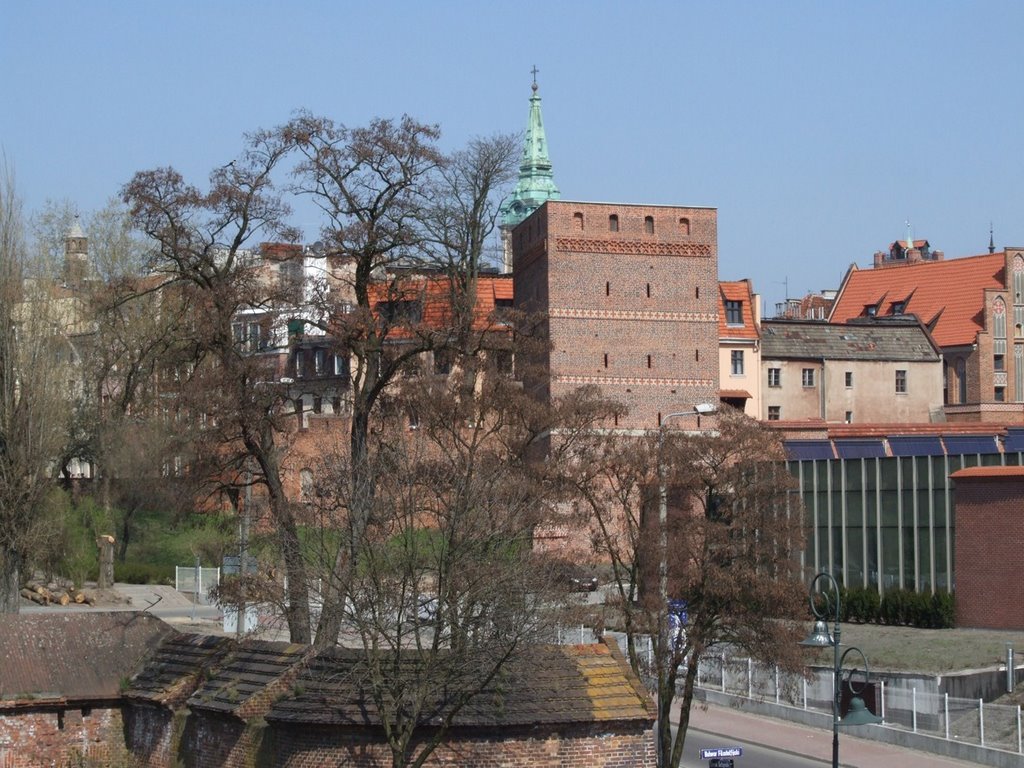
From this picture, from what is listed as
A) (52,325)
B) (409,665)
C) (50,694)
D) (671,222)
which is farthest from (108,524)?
(409,665)

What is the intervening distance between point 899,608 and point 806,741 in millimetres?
14678

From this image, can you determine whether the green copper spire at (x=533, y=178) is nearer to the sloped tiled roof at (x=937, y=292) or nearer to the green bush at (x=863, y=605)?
the sloped tiled roof at (x=937, y=292)

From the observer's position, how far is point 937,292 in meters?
92.4

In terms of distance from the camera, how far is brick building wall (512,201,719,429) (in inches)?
2726

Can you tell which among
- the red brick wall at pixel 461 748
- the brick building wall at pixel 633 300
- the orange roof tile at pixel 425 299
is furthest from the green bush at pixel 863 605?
the red brick wall at pixel 461 748

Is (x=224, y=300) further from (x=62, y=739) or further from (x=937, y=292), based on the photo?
(x=937, y=292)

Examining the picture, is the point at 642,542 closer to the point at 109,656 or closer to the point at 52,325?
the point at 109,656

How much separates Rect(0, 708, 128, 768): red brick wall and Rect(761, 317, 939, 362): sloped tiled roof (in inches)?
2273

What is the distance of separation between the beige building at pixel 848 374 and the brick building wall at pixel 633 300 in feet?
31.7

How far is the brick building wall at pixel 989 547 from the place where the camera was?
148 ft

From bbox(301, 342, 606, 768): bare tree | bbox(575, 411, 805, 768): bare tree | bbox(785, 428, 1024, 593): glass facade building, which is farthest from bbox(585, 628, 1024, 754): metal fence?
bbox(785, 428, 1024, 593): glass facade building

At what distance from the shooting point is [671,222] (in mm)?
71062

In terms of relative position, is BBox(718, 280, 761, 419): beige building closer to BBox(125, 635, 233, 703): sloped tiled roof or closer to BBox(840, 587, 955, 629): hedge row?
BBox(840, 587, 955, 629): hedge row

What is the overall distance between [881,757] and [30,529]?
25.9 metres
